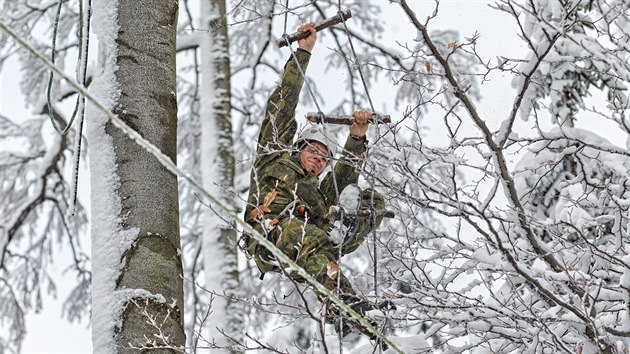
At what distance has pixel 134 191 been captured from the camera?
231 cm

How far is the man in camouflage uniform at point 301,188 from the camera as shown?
3717mm

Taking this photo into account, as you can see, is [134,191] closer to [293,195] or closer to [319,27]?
[293,195]

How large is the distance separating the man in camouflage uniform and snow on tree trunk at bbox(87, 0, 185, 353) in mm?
1129

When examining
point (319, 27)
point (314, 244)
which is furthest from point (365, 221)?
point (319, 27)

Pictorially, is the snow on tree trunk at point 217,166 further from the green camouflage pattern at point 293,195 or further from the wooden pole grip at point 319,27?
the wooden pole grip at point 319,27

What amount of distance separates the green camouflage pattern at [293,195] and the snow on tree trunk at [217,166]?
3.51ft

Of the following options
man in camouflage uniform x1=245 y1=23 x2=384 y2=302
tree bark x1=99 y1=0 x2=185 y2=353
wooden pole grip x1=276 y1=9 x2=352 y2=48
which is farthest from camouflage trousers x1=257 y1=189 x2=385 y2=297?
tree bark x1=99 y1=0 x2=185 y2=353

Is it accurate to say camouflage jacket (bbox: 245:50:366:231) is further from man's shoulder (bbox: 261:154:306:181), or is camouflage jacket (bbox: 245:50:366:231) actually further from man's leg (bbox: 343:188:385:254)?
man's leg (bbox: 343:188:385:254)

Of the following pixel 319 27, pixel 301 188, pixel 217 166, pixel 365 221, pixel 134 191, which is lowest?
pixel 134 191

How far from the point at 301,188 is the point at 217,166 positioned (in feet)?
6.70

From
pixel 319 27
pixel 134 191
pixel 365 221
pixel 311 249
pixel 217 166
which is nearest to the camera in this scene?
pixel 134 191

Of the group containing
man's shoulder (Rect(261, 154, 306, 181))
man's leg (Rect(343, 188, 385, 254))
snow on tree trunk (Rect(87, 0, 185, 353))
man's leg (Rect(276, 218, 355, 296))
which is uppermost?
man's shoulder (Rect(261, 154, 306, 181))

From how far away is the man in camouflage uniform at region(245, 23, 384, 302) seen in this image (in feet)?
12.2

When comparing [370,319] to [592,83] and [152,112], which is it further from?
[592,83]
